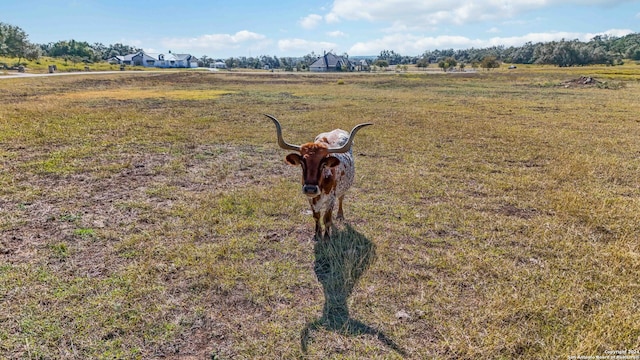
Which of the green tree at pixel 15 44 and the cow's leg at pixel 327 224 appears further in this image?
the green tree at pixel 15 44

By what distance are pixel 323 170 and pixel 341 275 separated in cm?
164

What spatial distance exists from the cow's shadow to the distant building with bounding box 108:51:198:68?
122 meters

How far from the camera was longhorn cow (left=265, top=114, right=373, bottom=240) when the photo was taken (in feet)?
16.7

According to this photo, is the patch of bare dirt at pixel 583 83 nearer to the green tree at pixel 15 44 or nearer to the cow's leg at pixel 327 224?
the cow's leg at pixel 327 224

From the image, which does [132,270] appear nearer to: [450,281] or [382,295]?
[382,295]

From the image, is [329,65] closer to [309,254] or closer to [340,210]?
[340,210]

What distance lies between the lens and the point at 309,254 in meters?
5.59

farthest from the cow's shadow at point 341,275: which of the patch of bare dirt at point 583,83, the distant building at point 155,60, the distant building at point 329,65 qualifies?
the distant building at point 155,60

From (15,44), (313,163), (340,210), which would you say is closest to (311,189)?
(313,163)

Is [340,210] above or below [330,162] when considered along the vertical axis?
below

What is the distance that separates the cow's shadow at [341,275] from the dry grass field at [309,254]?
0.03 meters

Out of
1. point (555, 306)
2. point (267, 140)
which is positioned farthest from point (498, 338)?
point (267, 140)

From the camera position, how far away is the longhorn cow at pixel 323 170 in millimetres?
5090

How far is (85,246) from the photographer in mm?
5637
